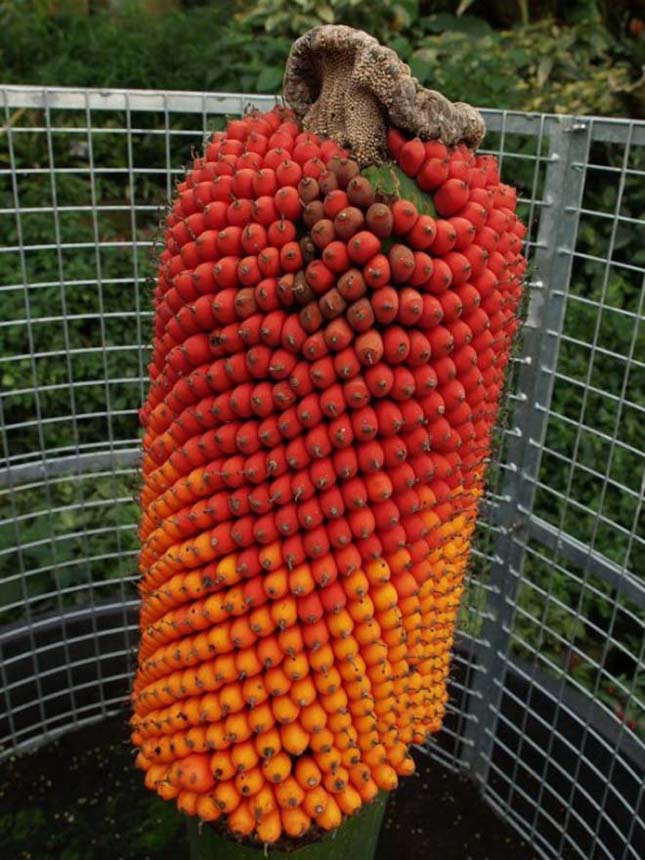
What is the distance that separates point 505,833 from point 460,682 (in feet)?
1.36

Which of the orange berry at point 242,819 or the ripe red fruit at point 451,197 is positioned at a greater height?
the ripe red fruit at point 451,197

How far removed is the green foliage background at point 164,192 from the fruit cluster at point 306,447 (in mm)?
1152

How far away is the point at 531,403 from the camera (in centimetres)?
221

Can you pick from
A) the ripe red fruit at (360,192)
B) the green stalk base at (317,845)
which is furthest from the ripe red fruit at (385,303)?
the green stalk base at (317,845)

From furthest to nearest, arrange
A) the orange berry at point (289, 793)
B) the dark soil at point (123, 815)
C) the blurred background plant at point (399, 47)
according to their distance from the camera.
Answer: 1. the blurred background plant at point (399, 47)
2. the dark soil at point (123, 815)
3. the orange berry at point (289, 793)

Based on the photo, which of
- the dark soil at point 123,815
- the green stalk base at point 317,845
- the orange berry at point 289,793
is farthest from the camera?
the dark soil at point 123,815

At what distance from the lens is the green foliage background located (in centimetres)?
313

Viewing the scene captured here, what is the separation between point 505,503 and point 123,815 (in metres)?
1.31

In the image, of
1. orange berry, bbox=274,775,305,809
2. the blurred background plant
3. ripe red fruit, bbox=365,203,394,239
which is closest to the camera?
ripe red fruit, bbox=365,203,394,239

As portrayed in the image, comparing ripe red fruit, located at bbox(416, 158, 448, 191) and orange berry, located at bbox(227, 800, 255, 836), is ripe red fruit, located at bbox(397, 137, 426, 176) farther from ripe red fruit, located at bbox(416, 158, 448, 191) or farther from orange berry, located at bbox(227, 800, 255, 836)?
orange berry, located at bbox(227, 800, 255, 836)

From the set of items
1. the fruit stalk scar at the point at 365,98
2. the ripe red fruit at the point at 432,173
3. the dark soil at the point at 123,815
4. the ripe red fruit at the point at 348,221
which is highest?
the fruit stalk scar at the point at 365,98

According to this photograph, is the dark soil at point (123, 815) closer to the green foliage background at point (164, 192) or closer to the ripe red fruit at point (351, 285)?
the green foliage background at point (164, 192)

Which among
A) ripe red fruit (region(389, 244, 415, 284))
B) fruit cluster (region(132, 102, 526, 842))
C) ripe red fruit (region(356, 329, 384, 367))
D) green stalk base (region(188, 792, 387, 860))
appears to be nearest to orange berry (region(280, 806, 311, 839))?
fruit cluster (region(132, 102, 526, 842))

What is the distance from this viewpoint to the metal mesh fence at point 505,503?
2090mm
